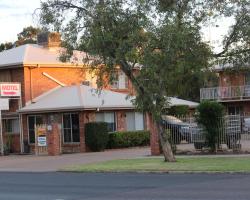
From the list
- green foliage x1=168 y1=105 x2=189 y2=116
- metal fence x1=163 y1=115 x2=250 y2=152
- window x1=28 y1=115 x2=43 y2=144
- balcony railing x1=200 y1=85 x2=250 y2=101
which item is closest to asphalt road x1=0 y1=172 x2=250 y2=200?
metal fence x1=163 y1=115 x2=250 y2=152

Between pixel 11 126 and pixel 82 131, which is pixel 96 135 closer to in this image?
pixel 82 131

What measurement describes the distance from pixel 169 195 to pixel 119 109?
82.6ft

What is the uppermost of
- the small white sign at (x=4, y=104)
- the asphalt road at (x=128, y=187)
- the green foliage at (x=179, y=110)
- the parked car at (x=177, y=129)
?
the small white sign at (x=4, y=104)

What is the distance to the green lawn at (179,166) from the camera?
20.4 metres

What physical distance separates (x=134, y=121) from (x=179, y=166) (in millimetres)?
18883

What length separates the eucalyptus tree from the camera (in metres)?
22.1

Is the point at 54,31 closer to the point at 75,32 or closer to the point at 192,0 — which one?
the point at 75,32

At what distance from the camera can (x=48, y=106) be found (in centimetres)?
3756

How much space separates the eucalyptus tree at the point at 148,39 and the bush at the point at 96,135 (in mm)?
11537

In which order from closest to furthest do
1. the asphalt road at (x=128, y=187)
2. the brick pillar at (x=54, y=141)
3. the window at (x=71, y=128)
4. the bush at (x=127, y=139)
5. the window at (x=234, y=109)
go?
the asphalt road at (x=128, y=187)
the brick pillar at (x=54, y=141)
the window at (x=71, y=128)
the bush at (x=127, y=139)
the window at (x=234, y=109)

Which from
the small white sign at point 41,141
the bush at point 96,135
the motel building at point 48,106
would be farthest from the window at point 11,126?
the bush at point 96,135

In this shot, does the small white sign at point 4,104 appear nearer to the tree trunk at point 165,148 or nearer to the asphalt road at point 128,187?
the tree trunk at point 165,148

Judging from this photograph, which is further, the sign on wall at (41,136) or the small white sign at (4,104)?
the small white sign at (4,104)

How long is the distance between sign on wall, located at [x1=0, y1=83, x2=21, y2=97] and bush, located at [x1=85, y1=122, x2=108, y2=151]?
561 centimetres
